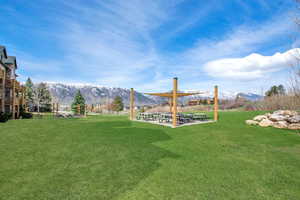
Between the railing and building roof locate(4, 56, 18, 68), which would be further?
building roof locate(4, 56, 18, 68)

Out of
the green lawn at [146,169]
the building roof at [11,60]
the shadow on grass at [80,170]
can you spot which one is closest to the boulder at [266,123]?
the green lawn at [146,169]

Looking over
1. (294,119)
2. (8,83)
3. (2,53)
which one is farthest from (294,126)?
(2,53)

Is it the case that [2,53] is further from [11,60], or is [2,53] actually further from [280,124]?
[280,124]

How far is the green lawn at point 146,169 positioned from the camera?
9.50 feet

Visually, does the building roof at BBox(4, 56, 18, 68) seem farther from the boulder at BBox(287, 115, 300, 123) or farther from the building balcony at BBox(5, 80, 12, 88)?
the boulder at BBox(287, 115, 300, 123)

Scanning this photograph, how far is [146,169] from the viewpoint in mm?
3859

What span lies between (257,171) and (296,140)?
467 cm

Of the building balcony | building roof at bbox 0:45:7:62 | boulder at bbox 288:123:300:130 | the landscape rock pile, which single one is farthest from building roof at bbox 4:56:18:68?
boulder at bbox 288:123:300:130

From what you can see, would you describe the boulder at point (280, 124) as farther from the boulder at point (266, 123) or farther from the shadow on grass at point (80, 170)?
the shadow on grass at point (80, 170)

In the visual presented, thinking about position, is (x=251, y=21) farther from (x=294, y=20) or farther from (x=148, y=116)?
(x=148, y=116)

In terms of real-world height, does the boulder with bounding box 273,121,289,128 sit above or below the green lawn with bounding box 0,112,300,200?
above

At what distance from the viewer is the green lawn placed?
290cm

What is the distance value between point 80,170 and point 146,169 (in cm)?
159

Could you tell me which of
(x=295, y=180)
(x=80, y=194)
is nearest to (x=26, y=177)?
(x=80, y=194)
